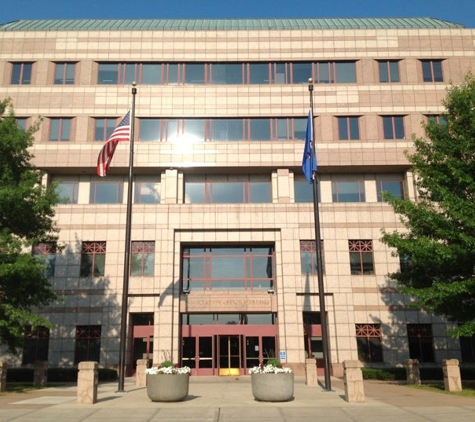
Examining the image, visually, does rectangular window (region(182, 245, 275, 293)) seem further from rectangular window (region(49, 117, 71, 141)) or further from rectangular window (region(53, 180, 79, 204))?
rectangular window (region(49, 117, 71, 141))

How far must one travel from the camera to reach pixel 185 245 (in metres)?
33.8

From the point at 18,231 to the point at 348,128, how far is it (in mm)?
23204

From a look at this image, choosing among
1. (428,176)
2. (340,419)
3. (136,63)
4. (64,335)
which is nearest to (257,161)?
(136,63)

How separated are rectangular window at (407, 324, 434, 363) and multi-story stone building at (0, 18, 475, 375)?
94mm

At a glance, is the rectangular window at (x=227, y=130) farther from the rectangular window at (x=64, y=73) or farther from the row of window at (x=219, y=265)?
the rectangular window at (x=64, y=73)

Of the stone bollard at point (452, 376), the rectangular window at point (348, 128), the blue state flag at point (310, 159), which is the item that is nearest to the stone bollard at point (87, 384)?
the blue state flag at point (310, 159)

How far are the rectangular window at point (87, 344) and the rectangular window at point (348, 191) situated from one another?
18767 millimetres

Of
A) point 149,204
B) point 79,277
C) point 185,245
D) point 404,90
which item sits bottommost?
point 79,277

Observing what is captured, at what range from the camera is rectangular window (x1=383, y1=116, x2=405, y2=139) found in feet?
114

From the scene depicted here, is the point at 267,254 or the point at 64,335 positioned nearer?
the point at 64,335

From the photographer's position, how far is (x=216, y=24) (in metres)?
40.2

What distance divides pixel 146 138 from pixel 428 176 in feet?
66.8

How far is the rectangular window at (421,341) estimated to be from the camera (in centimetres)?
3138

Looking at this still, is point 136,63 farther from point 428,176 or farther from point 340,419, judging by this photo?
point 340,419
